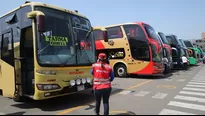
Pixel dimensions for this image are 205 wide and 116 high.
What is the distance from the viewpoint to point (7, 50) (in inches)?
273

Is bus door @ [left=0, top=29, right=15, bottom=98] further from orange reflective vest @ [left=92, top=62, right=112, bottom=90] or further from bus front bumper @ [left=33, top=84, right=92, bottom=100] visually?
orange reflective vest @ [left=92, top=62, right=112, bottom=90]

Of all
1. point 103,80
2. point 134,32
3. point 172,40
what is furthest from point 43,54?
point 172,40

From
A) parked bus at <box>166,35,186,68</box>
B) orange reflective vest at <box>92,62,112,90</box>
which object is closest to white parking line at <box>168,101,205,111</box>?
orange reflective vest at <box>92,62,112,90</box>

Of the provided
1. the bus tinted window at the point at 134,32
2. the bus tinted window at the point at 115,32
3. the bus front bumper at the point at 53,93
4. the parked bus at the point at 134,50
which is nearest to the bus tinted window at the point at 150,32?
the parked bus at the point at 134,50

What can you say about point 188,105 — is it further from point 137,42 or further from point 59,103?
point 137,42

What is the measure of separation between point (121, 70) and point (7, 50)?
8643 mm

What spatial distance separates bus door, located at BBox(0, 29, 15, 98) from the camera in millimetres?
6534

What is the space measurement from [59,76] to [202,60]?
36.7 m

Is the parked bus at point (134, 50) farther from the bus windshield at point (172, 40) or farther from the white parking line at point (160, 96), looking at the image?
the bus windshield at point (172, 40)

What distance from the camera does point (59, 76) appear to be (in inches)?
232

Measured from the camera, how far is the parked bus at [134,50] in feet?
42.3

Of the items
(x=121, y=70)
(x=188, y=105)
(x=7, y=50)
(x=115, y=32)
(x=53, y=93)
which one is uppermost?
(x=115, y=32)

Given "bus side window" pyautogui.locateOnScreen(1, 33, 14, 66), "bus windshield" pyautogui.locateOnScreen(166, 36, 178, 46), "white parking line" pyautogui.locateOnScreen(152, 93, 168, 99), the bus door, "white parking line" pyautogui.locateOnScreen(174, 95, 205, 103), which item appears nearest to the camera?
the bus door

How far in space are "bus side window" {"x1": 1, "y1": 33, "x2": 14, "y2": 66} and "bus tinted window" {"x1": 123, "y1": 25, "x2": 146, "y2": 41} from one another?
8.43 meters
